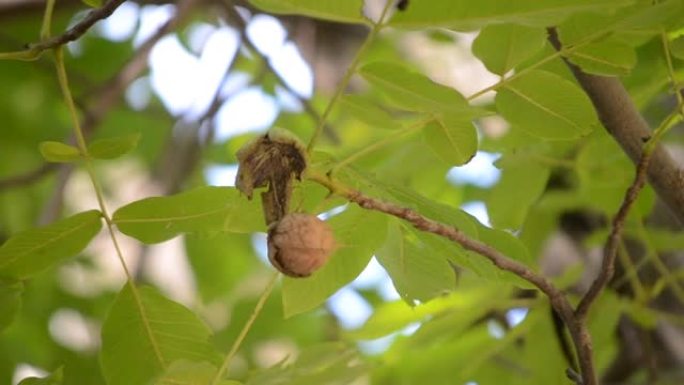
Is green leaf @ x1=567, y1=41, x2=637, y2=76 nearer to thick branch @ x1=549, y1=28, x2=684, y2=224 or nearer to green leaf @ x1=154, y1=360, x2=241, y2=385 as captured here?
thick branch @ x1=549, y1=28, x2=684, y2=224

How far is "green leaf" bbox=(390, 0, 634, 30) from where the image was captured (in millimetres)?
817

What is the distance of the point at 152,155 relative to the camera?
2543mm

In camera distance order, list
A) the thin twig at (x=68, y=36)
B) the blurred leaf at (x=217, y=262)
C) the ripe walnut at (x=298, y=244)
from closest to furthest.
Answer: the ripe walnut at (x=298, y=244) → the thin twig at (x=68, y=36) → the blurred leaf at (x=217, y=262)

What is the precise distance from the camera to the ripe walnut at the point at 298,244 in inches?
29.5

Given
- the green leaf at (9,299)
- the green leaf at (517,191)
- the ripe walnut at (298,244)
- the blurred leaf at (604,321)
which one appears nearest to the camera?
the ripe walnut at (298,244)

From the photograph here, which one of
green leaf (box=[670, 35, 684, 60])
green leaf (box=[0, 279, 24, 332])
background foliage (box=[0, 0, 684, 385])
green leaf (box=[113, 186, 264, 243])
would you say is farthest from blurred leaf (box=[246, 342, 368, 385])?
green leaf (box=[670, 35, 684, 60])

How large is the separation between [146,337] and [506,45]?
1.26ft

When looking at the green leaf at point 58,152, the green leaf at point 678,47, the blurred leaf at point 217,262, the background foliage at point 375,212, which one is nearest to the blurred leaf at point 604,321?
the background foliage at point 375,212

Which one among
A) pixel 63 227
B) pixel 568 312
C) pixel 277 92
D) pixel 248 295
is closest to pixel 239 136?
pixel 277 92

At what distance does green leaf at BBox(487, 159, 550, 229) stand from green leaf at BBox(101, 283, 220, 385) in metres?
0.47

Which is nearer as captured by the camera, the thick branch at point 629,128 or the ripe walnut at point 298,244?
the ripe walnut at point 298,244

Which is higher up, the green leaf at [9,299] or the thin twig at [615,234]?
the green leaf at [9,299]

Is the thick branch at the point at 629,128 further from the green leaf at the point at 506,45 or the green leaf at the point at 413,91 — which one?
the green leaf at the point at 413,91

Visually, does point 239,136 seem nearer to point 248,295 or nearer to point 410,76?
point 248,295
